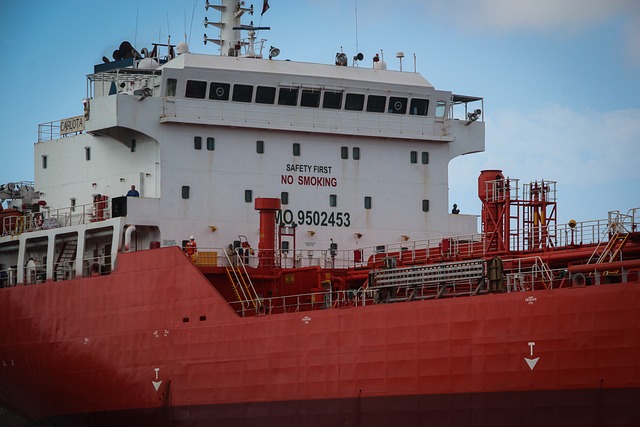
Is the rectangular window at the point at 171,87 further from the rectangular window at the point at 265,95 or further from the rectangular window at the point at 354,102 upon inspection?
the rectangular window at the point at 354,102

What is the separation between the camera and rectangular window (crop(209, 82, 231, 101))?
1236 inches

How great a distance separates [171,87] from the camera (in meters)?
31.3

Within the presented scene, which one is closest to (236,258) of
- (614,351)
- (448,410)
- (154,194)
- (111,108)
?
(154,194)

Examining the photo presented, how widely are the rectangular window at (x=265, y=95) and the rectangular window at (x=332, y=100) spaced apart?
4.40 ft

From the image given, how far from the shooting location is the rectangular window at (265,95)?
1246 inches

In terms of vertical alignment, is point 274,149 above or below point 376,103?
below

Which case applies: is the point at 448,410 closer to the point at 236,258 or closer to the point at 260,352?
the point at 260,352

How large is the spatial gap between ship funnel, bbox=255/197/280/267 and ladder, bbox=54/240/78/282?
6.02 m

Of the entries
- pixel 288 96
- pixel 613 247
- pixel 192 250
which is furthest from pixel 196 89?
pixel 613 247

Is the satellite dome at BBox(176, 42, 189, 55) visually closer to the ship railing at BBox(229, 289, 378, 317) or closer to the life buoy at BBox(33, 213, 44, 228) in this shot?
the life buoy at BBox(33, 213, 44, 228)

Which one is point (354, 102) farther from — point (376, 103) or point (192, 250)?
point (192, 250)

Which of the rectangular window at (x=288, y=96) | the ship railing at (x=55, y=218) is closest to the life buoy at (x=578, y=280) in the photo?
the rectangular window at (x=288, y=96)

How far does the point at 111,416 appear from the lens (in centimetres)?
2948

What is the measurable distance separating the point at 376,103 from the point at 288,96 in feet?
8.02
